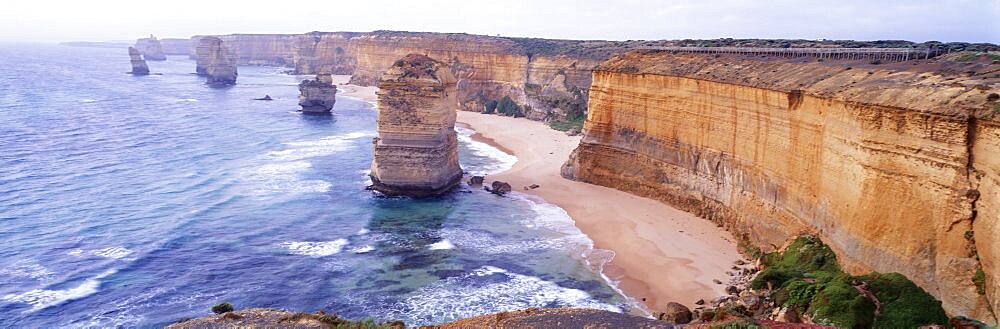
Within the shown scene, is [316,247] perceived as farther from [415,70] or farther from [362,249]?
[415,70]

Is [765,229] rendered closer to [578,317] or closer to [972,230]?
[972,230]

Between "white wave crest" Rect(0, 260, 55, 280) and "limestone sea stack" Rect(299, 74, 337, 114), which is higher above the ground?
"limestone sea stack" Rect(299, 74, 337, 114)

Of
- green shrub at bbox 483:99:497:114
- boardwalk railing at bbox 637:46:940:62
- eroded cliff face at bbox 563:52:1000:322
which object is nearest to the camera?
eroded cliff face at bbox 563:52:1000:322

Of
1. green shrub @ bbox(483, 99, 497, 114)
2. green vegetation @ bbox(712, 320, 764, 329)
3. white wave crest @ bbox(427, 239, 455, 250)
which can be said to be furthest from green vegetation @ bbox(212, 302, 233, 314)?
green shrub @ bbox(483, 99, 497, 114)

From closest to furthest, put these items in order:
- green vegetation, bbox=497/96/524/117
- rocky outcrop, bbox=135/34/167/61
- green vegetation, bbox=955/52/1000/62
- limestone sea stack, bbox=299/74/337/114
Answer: green vegetation, bbox=955/52/1000/62
limestone sea stack, bbox=299/74/337/114
green vegetation, bbox=497/96/524/117
rocky outcrop, bbox=135/34/167/61

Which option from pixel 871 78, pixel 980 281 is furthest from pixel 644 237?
pixel 980 281

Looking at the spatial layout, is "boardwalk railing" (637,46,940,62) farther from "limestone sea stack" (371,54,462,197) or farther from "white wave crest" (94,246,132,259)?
"white wave crest" (94,246,132,259)

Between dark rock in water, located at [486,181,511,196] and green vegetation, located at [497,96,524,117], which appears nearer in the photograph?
dark rock in water, located at [486,181,511,196]
